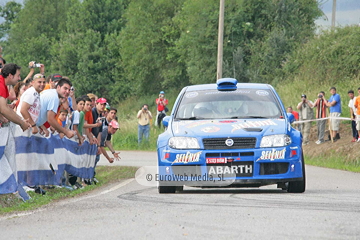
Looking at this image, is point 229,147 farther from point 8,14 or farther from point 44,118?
point 8,14

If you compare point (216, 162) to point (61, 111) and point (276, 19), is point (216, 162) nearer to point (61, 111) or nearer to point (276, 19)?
point (61, 111)

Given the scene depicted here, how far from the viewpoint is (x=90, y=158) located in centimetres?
1599

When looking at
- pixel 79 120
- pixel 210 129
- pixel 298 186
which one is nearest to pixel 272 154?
pixel 298 186

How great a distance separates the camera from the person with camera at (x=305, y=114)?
2875 cm

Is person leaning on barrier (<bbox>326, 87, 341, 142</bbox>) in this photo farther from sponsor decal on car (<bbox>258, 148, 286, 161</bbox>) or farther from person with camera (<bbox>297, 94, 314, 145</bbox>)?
sponsor decal on car (<bbox>258, 148, 286, 161</bbox>)

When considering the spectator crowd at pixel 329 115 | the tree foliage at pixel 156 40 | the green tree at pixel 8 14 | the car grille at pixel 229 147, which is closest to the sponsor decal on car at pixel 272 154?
the car grille at pixel 229 147

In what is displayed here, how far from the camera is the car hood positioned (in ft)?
35.9

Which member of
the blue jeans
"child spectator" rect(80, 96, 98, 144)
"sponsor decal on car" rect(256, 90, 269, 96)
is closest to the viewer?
"sponsor decal on car" rect(256, 90, 269, 96)

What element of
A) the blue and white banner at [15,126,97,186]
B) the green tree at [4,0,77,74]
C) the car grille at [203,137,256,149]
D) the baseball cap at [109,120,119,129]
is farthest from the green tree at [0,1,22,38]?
the car grille at [203,137,256,149]

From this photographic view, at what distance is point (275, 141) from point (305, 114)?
61.0ft

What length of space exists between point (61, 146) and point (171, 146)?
319cm

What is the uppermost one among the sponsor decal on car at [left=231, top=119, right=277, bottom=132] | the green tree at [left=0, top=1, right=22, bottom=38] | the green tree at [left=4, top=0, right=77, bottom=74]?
the green tree at [left=0, top=1, right=22, bottom=38]

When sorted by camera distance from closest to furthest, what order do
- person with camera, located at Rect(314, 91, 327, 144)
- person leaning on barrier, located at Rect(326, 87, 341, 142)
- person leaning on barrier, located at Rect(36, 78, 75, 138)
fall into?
1. person leaning on barrier, located at Rect(36, 78, 75, 138)
2. person leaning on barrier, located at Rect(326, 87, 341, 142)
3. person with camera, located at Rect(314, 91, 327, 144)

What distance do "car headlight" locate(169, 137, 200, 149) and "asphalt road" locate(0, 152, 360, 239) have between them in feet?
2.21
